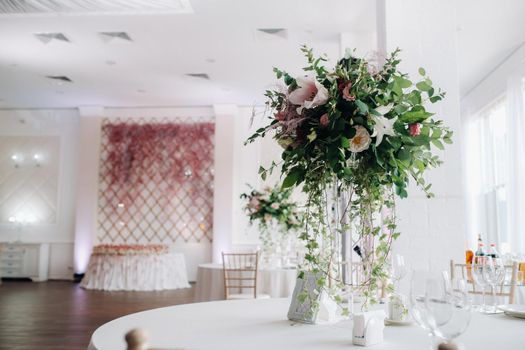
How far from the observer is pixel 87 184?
28.0ft

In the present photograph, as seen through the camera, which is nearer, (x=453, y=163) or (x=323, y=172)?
(x=323, y=172)

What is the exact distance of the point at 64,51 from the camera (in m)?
6.11

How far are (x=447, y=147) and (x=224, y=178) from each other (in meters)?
5.99

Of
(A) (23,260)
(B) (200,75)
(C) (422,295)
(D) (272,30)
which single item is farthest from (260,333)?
(A) (23,260)

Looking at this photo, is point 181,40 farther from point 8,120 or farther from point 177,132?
point 8,120

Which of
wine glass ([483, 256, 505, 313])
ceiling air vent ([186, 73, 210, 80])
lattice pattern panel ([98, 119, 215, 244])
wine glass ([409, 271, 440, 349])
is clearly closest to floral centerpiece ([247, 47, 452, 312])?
wine glass ([409, 271, 440, 349])

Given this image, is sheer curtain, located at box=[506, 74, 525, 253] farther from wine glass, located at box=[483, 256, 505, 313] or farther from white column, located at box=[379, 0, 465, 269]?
wine glass, located at box=[483, 256, 505, 313]

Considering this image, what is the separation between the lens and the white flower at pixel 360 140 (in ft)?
3.92

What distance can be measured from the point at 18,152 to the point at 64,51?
370 cm

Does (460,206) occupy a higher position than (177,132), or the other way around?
(177,132)

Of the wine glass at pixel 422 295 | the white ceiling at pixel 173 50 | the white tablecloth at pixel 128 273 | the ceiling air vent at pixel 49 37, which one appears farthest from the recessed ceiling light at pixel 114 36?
the wine glass at pixel 422 295

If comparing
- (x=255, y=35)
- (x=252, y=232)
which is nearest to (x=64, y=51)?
(x=255, y=35)

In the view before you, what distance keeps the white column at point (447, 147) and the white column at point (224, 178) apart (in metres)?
5.83

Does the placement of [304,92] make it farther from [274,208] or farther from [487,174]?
[487,174]
